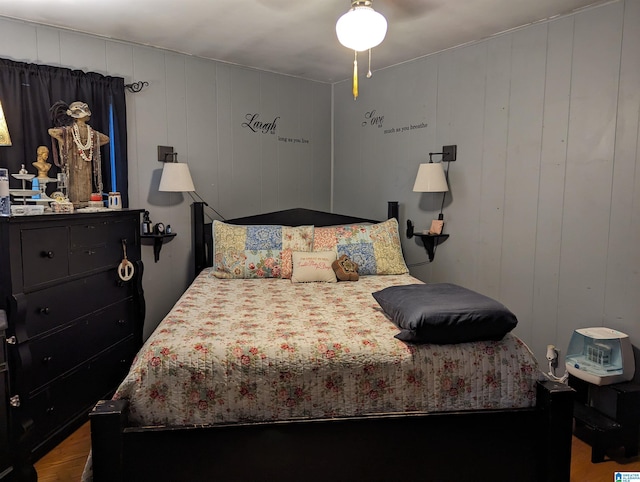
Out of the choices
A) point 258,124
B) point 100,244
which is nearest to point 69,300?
point 100,244

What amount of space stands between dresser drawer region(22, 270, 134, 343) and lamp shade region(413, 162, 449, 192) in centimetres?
201

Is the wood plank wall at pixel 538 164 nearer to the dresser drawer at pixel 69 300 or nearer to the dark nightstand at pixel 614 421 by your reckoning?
the dark nightstand at pixel 614 421

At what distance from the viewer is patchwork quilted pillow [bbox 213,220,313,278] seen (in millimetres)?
2834

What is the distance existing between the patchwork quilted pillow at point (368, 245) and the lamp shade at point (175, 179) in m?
0.94

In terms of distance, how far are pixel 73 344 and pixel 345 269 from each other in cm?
153

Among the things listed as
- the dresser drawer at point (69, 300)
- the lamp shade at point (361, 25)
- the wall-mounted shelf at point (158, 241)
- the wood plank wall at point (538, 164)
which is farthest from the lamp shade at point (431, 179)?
the dresser drawer at point (69, 300)

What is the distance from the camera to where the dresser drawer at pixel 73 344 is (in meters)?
1.89

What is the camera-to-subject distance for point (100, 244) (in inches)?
93.0

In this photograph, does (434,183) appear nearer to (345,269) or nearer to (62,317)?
(345,269)

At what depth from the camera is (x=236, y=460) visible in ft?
4.80

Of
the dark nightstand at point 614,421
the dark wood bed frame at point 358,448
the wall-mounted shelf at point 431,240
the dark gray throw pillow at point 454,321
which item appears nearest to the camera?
the dark wood bed frame at point 358,448

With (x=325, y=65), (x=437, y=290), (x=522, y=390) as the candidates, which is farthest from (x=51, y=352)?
(x=325, y=65)

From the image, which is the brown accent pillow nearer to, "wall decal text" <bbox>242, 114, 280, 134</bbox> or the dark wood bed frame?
the dark wood bed frame

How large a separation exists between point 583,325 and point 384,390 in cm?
150
